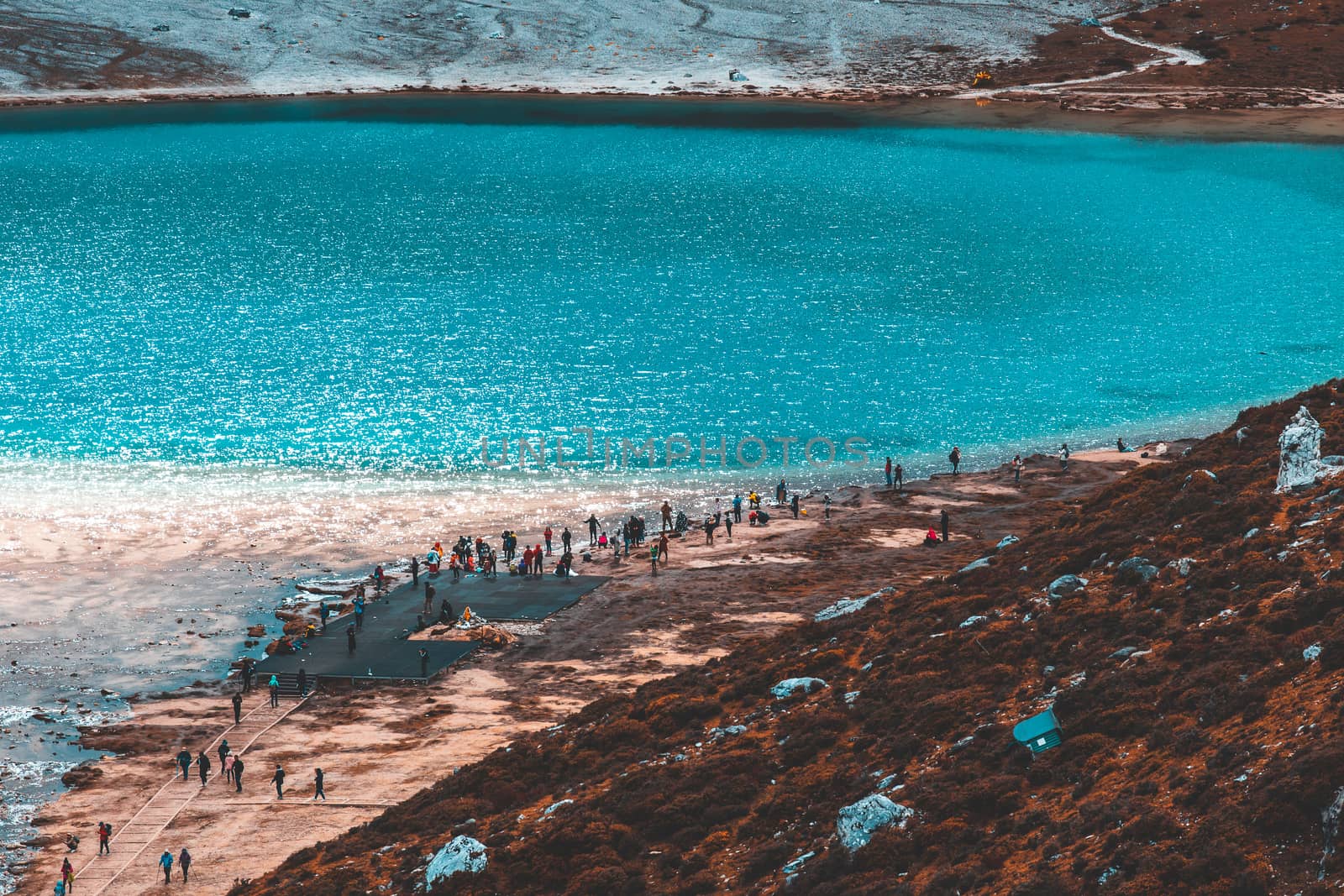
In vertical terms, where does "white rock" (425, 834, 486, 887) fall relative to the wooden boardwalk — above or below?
above

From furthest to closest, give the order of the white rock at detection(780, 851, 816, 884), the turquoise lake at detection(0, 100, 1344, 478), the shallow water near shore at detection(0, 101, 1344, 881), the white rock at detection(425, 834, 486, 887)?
1. the turquoise lake at detection(0, 100, 1344, 478)
2. the shallow water near shore at detection(0, 101, 1344, 881)
3. the white rock at detection(425, 834, 486, 887)
4. the white rock at detection(780, 851, 816, 884)

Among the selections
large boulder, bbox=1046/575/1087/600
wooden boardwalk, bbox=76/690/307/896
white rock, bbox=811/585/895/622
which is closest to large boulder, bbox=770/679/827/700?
white rock, bbox=811/585/895/622

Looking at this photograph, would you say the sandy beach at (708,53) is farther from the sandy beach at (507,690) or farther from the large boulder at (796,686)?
the large boulder at (796,686)

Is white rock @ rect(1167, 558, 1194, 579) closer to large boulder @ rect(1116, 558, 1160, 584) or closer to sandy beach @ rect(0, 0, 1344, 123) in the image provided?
large boulder @ rect(1116, 558, 1160, 584)

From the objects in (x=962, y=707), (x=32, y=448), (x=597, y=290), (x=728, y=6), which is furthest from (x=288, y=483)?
(x=728, y=6)

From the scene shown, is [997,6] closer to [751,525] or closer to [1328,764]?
[751,525]

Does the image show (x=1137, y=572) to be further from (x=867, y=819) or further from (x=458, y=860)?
(x=458, y=860)

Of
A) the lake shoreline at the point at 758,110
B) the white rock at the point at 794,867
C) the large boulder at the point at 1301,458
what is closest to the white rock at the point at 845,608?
the large boulder at the point at 1301,458
